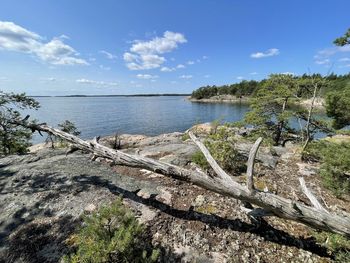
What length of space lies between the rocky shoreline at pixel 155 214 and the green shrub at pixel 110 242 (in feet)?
1.86

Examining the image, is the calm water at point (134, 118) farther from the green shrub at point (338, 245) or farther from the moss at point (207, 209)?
the green shrub at point (338, 245)

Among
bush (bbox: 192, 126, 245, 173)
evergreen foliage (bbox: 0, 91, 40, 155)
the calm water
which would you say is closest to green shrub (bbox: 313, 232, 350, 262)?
bush (bbox: 192, 126, 245, 173)

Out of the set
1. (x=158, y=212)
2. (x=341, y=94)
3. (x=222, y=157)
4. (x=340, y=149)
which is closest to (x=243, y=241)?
(x=158, y=212)

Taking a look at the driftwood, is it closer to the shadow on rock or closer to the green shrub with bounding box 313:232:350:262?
the green shrub with bounding box 313:232:350:262

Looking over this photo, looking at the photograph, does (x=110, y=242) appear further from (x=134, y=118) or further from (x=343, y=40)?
(x=134, y=118)

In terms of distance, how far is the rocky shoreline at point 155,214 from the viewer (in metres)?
3.07

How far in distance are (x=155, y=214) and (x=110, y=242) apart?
1335 millimetres

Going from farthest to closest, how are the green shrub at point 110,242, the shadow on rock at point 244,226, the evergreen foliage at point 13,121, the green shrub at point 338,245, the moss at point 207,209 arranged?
the evergreen foliage at point 13,121 → the moss at point 207,209 → the shadow on rock at point 244,226 → the green shrub at point 338,245 → the green shrub at point 110,242

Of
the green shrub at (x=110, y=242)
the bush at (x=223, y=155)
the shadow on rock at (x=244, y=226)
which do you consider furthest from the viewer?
the bush at (x=223, y=155)

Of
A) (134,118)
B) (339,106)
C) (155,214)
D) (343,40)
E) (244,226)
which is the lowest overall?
(134,118)

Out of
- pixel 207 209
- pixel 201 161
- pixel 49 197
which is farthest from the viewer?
pixel 201 161

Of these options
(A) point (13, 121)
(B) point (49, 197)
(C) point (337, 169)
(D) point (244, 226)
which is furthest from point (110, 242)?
(A) point (13, 121)

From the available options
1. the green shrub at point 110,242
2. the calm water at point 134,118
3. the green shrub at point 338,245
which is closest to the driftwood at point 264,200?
the green shrub at point 338,245

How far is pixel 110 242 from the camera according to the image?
97.3 inches
